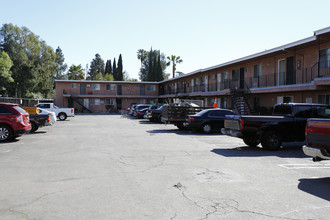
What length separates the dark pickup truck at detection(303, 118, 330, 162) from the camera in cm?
634

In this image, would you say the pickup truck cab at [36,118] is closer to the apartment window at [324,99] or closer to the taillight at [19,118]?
the taillight at [19,118]

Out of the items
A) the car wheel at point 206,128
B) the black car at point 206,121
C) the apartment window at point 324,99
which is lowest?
the car wheel at point 206,128

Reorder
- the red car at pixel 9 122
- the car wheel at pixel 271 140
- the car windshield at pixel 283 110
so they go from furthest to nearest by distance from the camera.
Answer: the red car at pixel 9 122 → the car windshield at pixel 283 110 → the car wheel at pixel 271 140

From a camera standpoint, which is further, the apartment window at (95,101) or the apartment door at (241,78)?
the apartment window at (95,101)

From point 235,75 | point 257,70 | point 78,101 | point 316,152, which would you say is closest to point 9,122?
point 316,152

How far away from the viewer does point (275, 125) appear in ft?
35.1

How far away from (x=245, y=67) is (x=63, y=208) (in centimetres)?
2604

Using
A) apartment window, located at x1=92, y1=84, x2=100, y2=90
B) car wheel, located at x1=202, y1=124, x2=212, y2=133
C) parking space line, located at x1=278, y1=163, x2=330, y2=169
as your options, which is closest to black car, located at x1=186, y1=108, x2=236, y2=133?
car wheel, located at x1=202, y1=124, x2=212, y2=133

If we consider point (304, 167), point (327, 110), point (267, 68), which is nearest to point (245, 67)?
point (267, 68)

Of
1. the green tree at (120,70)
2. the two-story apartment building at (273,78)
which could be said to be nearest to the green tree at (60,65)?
the green tree at (120,70)

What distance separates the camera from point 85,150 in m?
10.3

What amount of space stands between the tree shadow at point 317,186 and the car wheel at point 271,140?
153 inches

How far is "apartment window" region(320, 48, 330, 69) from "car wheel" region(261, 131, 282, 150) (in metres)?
11.0

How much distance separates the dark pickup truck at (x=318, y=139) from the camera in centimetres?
634
